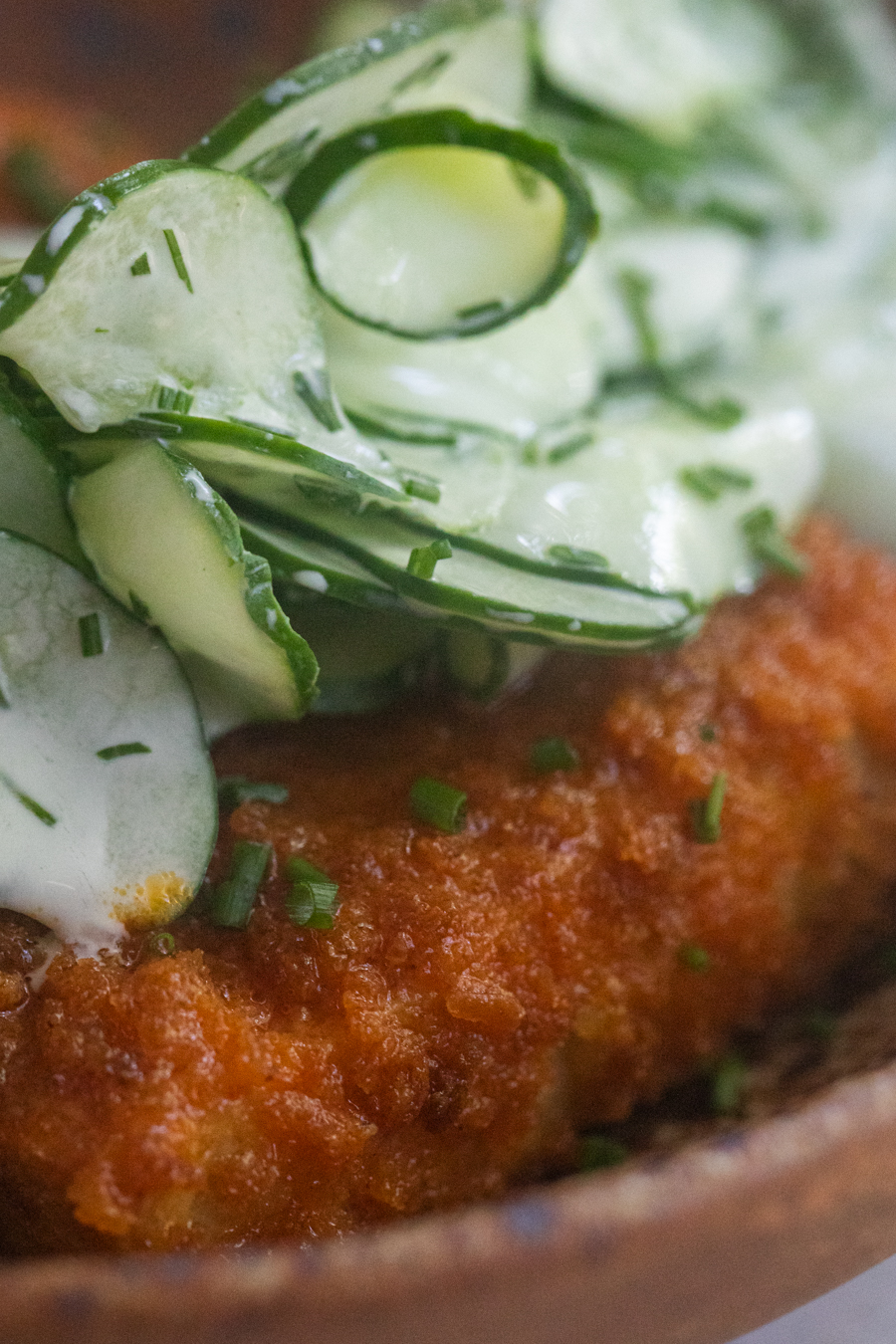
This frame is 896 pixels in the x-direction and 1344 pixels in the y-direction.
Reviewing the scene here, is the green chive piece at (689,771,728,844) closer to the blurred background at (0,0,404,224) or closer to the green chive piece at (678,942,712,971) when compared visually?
the green chive piece at (678,942,712,971)

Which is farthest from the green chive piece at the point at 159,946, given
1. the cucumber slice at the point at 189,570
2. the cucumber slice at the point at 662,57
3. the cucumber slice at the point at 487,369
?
the cucumber slice at the point at 662,57

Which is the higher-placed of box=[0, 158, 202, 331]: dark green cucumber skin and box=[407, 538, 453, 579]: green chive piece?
box=[0, 158, 202, 331]: dark green cucumber skin

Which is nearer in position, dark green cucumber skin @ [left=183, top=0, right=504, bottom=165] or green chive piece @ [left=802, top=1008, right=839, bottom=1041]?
dark green cucumber skin @ [left=183, top=0, right=504, bottom=165]

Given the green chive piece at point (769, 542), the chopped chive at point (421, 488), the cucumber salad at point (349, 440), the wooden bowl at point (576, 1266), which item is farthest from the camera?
the green chive piece at point (769, 542)

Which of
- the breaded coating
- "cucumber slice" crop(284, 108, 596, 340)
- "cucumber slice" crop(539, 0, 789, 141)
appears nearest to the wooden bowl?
the breaded coating

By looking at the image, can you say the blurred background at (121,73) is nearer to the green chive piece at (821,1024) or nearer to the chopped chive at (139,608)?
the chopped chive at (139,608)

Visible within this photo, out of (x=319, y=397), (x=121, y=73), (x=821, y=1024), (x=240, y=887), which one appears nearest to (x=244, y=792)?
(x=240, y=887)

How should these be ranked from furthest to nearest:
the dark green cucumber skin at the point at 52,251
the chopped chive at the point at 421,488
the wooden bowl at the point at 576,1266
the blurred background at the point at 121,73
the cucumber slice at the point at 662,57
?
1. the blurred background at the point at 121,73
2. the cucumber slice at the point at 662,57
3. the chopped chive at the point at 421,488
4. the dark green cucumber skin at the point at 52,251
5. the wooden bowl at the point at 576,1266

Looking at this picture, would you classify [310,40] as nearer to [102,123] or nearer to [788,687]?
[102,123]
